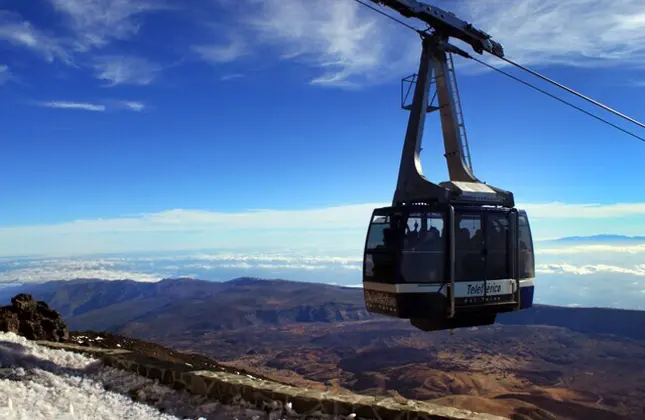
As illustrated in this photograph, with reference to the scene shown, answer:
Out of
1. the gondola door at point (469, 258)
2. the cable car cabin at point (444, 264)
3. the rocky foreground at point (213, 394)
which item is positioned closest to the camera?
the rocky foreground at point (213, 394)

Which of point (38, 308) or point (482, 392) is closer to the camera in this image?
point (38, 308)

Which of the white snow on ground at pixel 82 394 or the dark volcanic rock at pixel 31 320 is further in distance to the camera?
the dark volcanic rock at pixel 31 320

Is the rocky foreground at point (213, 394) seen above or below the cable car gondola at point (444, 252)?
below

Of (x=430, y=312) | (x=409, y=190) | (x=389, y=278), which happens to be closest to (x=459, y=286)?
(x=430, y=312)

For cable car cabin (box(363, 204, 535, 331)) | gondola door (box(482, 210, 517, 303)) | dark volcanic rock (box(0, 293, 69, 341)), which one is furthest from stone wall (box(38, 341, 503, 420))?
gondola door (box(482, 210, 517, 303))

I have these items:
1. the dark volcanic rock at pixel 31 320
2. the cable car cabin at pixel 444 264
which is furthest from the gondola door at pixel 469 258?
the dark volcanic rock at pixel 31 320

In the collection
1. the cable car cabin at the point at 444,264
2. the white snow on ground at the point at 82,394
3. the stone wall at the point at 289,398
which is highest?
the cable car cabin at the point at 444,264

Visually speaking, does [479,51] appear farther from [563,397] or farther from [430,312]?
[563,397]

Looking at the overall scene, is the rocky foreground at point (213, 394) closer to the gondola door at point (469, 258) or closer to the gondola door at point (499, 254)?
the gondola door at point (469, 258)
